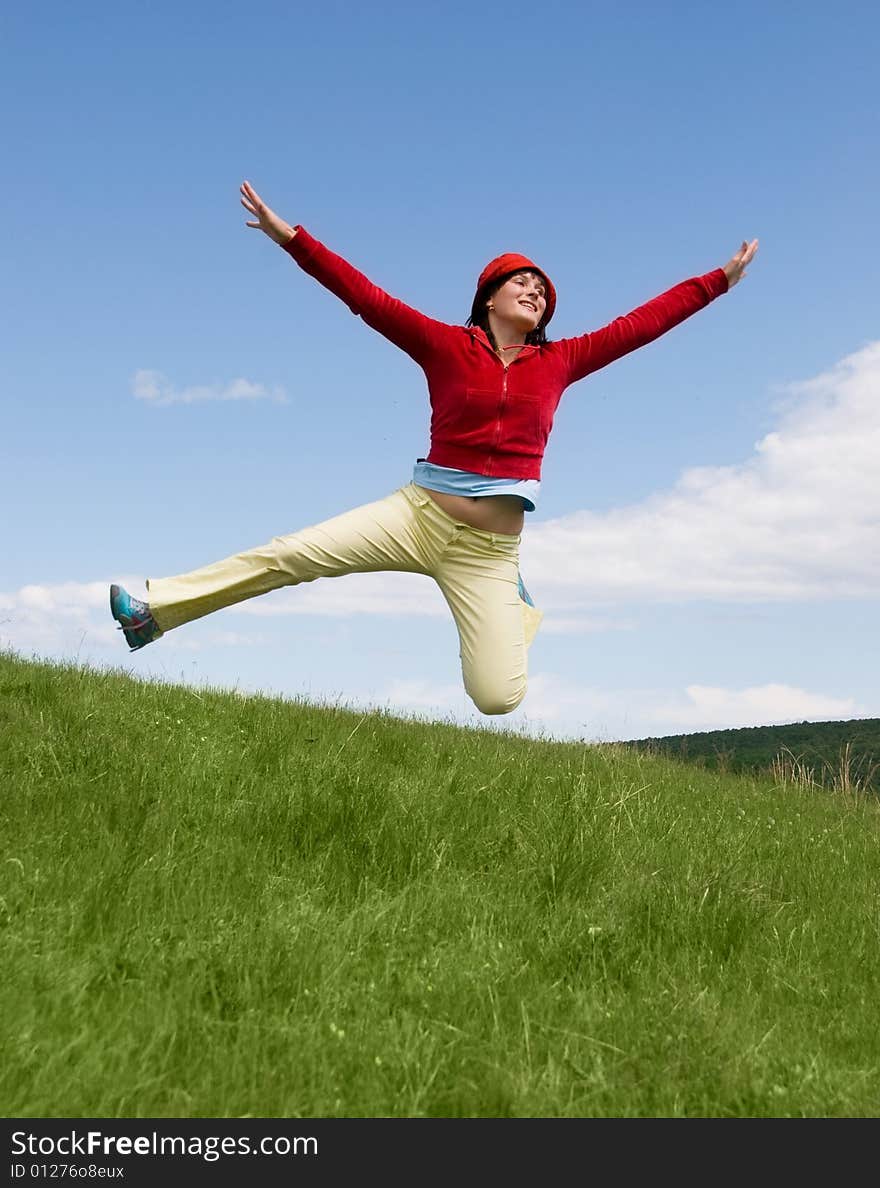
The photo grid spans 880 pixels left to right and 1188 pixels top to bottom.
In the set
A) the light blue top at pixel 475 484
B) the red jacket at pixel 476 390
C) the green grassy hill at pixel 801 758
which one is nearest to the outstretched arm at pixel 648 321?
the red jacket at pixel 476 390

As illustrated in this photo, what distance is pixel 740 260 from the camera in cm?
734

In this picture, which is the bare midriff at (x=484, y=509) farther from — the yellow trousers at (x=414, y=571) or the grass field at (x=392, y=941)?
the grass field at (x=392, y=941)

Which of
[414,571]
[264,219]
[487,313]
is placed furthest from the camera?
[487,313]

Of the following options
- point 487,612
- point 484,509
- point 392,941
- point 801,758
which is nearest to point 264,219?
point 484,509

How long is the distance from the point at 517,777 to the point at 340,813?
6.56 feet

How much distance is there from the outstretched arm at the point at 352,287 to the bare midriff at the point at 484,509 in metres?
0.91

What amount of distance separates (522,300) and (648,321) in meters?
0.83

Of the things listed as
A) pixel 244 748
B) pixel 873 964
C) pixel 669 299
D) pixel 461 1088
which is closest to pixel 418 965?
pixel 461 1088

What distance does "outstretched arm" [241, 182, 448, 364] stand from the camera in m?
6.48

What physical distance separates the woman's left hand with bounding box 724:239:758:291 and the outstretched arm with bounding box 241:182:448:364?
1975 mm

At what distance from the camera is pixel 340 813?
545cm

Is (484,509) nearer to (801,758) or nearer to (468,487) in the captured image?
(468,487)

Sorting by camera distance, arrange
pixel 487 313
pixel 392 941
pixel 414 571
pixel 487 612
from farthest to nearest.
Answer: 1. pixel 487 313
2. pixel 414 571
3. pixel 487 612
4. pixel 392 941

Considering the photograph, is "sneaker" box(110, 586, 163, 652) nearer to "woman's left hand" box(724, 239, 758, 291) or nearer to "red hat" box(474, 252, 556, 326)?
"red hat" box(474, 252, 556, 326)
